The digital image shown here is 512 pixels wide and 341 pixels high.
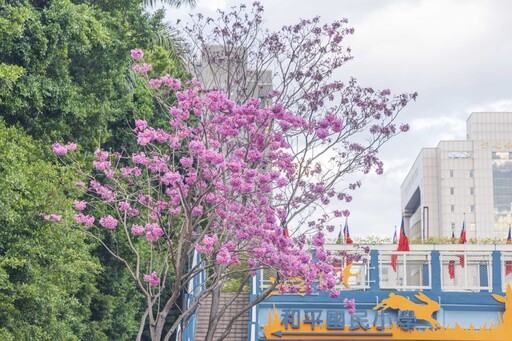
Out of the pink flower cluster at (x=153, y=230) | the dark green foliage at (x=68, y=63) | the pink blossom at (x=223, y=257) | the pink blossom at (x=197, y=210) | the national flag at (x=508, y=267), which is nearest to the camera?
the pink blossom at (x=223, y=257)

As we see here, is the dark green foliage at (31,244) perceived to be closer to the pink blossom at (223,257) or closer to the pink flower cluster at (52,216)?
the pink flower cluster at (52,216)

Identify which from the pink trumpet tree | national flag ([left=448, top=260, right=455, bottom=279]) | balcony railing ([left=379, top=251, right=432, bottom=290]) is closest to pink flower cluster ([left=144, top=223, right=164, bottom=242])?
the pink trumpet tree

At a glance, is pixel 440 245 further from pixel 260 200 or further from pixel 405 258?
pixel 260 200

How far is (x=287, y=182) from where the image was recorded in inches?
550

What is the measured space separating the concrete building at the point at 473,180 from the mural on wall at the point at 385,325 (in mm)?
72717

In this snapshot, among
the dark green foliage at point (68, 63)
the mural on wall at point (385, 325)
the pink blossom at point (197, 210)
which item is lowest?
the mural on wall at point (385, 325)

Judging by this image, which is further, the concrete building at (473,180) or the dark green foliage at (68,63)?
the concrete building at (473,180)

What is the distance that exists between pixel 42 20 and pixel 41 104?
50.6 inches

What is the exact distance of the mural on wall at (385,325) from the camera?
20.9 metres

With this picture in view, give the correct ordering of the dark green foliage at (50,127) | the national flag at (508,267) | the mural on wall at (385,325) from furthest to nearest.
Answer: the national flag at (508,267), the mural on wall at (385,325), the dark green foliage at (50,127)

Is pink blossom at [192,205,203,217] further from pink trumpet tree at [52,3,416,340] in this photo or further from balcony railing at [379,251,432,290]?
balcony railing at [379,251,432,290]

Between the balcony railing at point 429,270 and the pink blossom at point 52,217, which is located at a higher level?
the balcony railing at point 429,270

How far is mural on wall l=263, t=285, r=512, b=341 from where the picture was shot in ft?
68.5

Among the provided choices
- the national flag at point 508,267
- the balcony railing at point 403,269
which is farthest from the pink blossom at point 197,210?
the national flag at point 508,267
